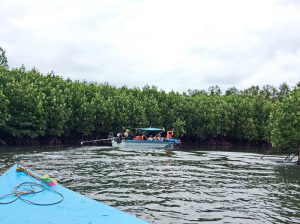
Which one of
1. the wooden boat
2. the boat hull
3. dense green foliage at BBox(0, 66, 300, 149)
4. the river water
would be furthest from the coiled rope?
the boat hull

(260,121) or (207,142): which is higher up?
(260,121)

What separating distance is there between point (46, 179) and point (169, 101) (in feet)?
181

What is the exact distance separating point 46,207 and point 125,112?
4665 cm

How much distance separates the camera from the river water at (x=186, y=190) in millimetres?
13296

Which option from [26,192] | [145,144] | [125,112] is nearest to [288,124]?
[145,144]

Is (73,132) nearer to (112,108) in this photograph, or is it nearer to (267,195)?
(112,108)

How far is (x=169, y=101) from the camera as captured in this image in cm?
6556

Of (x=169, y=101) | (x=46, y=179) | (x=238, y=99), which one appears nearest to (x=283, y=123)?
(x=46, y=179)

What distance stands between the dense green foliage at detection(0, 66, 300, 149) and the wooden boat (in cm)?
2505

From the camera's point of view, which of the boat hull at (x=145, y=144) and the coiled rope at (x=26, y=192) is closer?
the coiled rope at (x=26, y=192)

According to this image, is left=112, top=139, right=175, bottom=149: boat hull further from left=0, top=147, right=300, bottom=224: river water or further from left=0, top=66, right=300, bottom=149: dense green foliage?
left=0, top=147, right=300, bottom=224: river water

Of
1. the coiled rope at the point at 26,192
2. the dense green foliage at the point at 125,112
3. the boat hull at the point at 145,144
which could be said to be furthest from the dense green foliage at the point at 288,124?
the coiled rope at the point at 26,192

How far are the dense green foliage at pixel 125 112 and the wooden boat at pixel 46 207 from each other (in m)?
25.1

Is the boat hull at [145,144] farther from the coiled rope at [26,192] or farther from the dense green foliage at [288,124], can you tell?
the coiled rope at [26,192]
